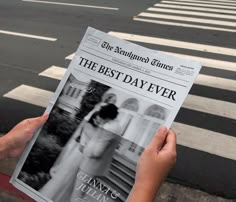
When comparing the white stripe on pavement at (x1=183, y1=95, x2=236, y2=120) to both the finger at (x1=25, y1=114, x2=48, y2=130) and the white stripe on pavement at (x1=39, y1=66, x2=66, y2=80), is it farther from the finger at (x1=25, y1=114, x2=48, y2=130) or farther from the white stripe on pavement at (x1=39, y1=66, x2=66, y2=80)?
the finger at (x1=25, y1=114, x2=48, y2=130)

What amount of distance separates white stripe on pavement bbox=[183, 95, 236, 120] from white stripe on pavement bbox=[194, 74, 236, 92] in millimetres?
475

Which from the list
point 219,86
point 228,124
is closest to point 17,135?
point 228,124

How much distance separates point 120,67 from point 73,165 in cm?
37

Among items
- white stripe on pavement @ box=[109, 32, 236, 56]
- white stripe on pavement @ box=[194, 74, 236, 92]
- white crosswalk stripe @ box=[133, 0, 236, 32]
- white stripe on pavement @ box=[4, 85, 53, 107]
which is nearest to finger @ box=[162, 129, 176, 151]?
white stripe on pavement @ box=[4, 85, 53, 107]

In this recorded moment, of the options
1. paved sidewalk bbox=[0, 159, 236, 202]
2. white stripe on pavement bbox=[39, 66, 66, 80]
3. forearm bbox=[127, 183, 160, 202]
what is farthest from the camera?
white stripe on pavement bbox=[39, 66, 66, 80]

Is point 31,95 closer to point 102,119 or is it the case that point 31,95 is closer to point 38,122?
point 38,122

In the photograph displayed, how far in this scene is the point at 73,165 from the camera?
1.37 m

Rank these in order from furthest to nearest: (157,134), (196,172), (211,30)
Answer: (211,30) < (196,172) < (157,134)

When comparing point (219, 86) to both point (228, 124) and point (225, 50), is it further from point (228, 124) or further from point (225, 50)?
point (225, 50)

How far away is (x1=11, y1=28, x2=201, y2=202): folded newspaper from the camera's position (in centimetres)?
129

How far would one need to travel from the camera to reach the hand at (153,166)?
1.24 meters

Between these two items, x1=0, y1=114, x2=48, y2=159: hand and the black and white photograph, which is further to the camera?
x1=0, y1=114, x2=48, y2=159: hand

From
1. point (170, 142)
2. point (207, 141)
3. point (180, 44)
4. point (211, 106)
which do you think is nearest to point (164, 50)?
point (180, 44)

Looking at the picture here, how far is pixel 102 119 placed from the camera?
1.37 metres
